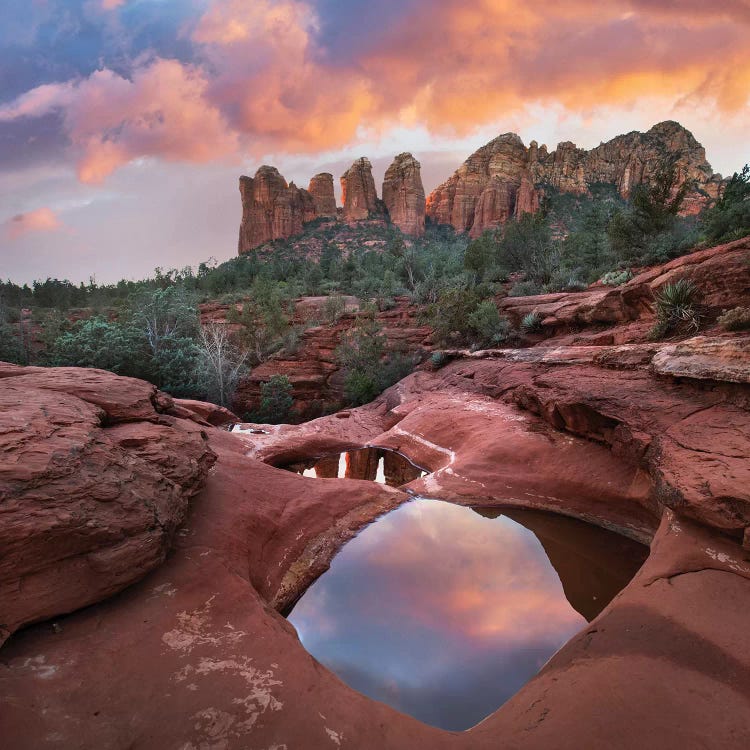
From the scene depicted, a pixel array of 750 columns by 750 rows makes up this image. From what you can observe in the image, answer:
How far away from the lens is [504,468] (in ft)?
28.1

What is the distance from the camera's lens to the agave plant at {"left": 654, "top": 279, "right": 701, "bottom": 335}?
8547 millimetres

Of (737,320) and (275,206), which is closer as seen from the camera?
(737,320)

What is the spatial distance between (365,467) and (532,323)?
855 cm

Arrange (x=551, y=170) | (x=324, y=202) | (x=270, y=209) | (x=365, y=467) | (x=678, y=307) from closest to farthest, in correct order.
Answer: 1. (x=678, y=307)
2. (x=365, y=467)
3. (x=551, y=170)
4. (x=270, y=209)
5. (x=324, y=202)

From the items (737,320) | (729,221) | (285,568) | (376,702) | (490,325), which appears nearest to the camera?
(376,702)

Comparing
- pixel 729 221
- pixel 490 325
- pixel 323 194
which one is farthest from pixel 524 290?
pixel 323 194

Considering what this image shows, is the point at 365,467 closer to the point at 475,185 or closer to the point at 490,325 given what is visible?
the point at 490,325

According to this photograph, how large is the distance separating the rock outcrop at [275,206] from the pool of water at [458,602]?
7783 centimetres

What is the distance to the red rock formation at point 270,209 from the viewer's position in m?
77.0

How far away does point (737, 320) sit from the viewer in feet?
22.9

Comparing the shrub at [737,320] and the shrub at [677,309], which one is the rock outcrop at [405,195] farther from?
the shrub at [737,320]

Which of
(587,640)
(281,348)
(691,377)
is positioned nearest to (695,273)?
(691,377)

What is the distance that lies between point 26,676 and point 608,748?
410 cm

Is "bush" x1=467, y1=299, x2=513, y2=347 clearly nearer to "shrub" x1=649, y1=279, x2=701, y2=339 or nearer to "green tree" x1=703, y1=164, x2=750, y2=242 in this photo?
"shrub" x1=649, y1=279, x2=701, y2=339
